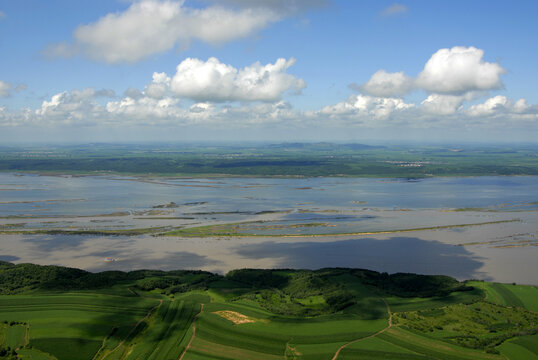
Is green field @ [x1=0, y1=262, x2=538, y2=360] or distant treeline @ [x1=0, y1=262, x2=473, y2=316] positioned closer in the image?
green field @ [x1=0, y1=262, x2=538, y2=360]

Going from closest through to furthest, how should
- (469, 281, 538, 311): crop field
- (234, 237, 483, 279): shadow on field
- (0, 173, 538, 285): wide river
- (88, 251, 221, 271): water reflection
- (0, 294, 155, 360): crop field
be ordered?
(0, 294, 155, 360): crop field → (469, 281, 538, 311): crop field → (234, 237, 483, 279): shadow on field → (88, 251, 221, 271): water reflection → (0, 173, 538, 285): wide river

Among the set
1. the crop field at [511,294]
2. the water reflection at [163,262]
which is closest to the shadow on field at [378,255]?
the crop field at [511,294]

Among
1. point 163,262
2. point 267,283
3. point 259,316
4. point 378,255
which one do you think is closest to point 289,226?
point 378,255

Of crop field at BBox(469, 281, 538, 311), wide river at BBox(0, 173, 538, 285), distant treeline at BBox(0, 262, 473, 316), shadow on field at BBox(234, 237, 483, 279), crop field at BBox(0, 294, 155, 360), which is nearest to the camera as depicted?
crop field at BBox(0, 294, 155, 360)

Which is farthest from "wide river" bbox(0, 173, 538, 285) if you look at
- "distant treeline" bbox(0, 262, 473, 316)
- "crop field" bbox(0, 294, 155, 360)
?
"crop field" bbox(0, 294, 155, 360)

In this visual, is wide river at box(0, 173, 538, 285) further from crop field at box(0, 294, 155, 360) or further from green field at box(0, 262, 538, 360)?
crop field at box(0, 294, 155, 360)

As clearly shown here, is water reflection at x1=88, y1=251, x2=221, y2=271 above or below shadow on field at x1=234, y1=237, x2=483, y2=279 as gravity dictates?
below

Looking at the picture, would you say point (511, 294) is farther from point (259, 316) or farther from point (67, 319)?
point (67, 319)

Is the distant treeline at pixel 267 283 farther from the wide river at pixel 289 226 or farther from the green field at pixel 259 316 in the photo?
the wide river at pixel 289 226
